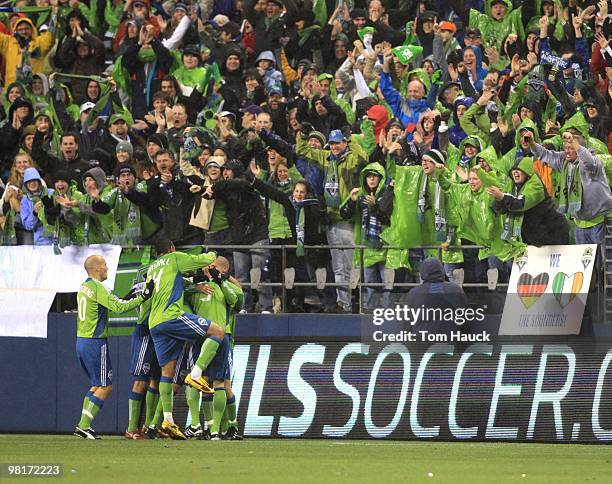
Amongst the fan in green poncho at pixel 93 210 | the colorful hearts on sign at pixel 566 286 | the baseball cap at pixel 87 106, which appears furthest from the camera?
the baseball cap at pixel 87 106

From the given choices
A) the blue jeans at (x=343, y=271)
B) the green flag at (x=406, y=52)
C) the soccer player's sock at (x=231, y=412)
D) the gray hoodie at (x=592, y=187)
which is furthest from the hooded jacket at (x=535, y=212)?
the green flag at (x=406, y=52)

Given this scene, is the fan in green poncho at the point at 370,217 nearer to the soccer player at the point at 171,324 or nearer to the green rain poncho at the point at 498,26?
the soccer player at the point at 171,324

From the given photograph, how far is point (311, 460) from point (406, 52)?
9139 millimetres

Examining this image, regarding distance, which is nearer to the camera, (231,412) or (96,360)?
(96,360)

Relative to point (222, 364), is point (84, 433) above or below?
below

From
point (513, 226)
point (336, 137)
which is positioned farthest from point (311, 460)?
point (336, 137)

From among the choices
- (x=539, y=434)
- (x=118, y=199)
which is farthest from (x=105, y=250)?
(x=539, y=434)

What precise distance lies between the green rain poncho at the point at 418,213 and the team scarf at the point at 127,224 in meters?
3.00

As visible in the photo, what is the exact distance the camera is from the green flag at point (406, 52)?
20.0 m

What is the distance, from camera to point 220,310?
1534 cm

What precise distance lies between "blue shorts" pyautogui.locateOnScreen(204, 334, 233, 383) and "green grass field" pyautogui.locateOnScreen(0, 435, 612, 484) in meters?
0.82

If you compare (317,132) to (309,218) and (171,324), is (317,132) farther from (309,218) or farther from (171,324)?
(171,324)

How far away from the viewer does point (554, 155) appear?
16.3m

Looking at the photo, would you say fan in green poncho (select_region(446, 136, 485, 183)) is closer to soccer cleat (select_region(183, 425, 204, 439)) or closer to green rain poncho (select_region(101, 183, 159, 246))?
green rain poncho (select_region(101, 183, 159, 246))
